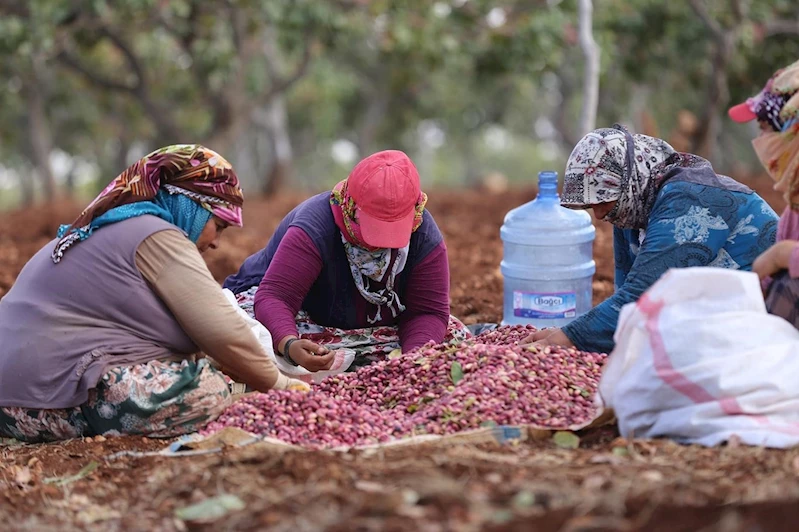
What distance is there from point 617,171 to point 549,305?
1448 millimetres

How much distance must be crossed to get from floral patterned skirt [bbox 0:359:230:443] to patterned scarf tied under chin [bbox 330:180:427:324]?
100 cm

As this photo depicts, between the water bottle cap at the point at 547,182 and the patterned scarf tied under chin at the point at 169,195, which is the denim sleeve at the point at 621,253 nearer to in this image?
the water bottle cap at the point at 547,182

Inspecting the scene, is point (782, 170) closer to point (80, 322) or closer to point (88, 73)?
point (80, 322)

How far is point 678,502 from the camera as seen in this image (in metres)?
2.43

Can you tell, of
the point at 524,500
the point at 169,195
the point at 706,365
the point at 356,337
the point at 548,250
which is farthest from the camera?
the point at 548,250

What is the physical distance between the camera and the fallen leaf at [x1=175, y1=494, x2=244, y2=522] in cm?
263

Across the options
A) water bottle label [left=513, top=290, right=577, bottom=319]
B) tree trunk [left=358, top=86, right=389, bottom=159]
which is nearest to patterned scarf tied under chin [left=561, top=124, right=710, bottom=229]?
water bottle label [left=513, top=290, right=577, bottom=319]

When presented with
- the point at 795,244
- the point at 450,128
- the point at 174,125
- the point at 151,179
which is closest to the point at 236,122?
the point at 174,125

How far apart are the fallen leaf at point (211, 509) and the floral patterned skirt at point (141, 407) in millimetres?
1020

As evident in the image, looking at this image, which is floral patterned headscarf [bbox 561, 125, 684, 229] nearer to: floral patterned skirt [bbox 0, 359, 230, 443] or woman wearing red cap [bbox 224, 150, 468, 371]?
woman wearing red cap [bbox 224, 150, 468, 371]

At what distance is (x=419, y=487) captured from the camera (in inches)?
99.7

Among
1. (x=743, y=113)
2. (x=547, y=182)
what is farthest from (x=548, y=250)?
(x=743, y=113)

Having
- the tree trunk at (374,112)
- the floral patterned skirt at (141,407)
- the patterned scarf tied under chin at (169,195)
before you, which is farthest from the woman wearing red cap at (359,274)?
the tree trunk at (374,112)

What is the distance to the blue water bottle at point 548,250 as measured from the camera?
19.1 ft
